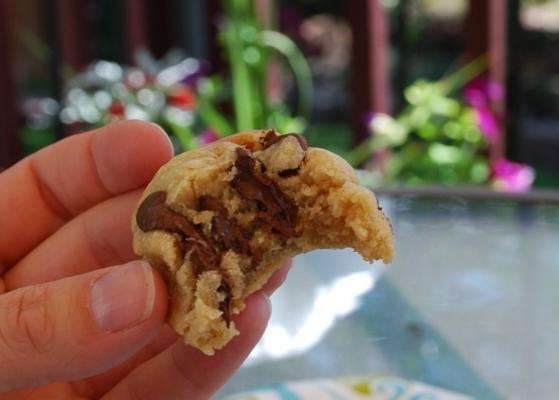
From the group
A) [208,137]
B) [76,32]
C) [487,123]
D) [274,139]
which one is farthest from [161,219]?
[76,32]

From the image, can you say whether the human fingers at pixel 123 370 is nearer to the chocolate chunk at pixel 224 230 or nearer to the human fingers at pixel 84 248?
the human fingers at pixel 84 248

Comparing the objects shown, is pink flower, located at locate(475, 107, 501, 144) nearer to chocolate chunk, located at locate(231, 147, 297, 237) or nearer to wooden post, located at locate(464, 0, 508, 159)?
wooden post, located at locate(464, 0, 508, 159)

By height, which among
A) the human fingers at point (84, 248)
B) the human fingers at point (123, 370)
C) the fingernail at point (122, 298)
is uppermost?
the fingernail at point (122, 298)

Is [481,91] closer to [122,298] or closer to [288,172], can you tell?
[288,172]

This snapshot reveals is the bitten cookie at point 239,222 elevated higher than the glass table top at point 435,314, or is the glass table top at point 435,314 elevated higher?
the bitten cookie at point 239,222

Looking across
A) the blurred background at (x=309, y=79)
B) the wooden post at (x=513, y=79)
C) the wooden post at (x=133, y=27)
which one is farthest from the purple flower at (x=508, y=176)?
the wooden post at (x=133, y=27)

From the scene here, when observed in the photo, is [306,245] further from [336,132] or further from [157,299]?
[336,132]

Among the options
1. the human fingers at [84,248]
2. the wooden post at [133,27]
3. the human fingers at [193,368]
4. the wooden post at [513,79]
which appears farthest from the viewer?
the wooden post at [133,27]
